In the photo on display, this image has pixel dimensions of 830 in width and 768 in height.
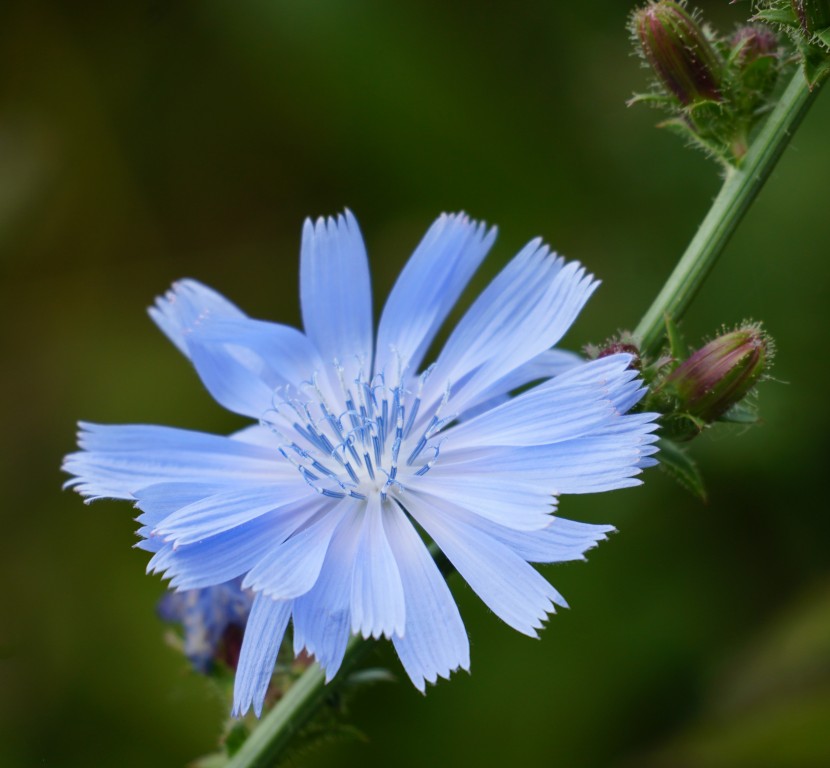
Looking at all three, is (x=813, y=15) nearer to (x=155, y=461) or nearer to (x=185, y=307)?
(x=185, y=307)

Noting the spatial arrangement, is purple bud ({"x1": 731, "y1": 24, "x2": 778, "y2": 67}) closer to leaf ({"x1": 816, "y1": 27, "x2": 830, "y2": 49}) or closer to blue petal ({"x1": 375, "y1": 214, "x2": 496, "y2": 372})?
leaf ({"x1": 816, "y1": 27, "x2": 830, "y2": 49})

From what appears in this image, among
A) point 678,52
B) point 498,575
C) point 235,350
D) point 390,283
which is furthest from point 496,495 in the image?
point 390,283

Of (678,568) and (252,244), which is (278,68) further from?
(678,568)

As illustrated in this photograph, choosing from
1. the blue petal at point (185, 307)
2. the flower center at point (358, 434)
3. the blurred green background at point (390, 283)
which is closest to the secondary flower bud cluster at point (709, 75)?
the flower center at point (358, 434)

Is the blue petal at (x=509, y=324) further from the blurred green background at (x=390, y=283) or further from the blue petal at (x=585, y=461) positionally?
the blurred green background at (x=390, y=283)

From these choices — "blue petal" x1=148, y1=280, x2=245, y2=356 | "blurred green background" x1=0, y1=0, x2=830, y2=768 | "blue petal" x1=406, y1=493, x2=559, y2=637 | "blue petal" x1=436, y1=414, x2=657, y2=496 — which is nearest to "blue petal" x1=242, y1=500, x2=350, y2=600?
"blue petal" x1=406, y1=493, x2=559, y2=637

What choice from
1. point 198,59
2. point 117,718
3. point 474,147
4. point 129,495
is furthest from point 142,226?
point 129,495

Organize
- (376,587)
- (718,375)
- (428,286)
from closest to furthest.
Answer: (376,587), (718,375), (428,286)

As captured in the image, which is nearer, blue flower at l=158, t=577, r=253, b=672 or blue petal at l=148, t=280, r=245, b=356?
blue petal at l=148, t=280, r=245, b=356
